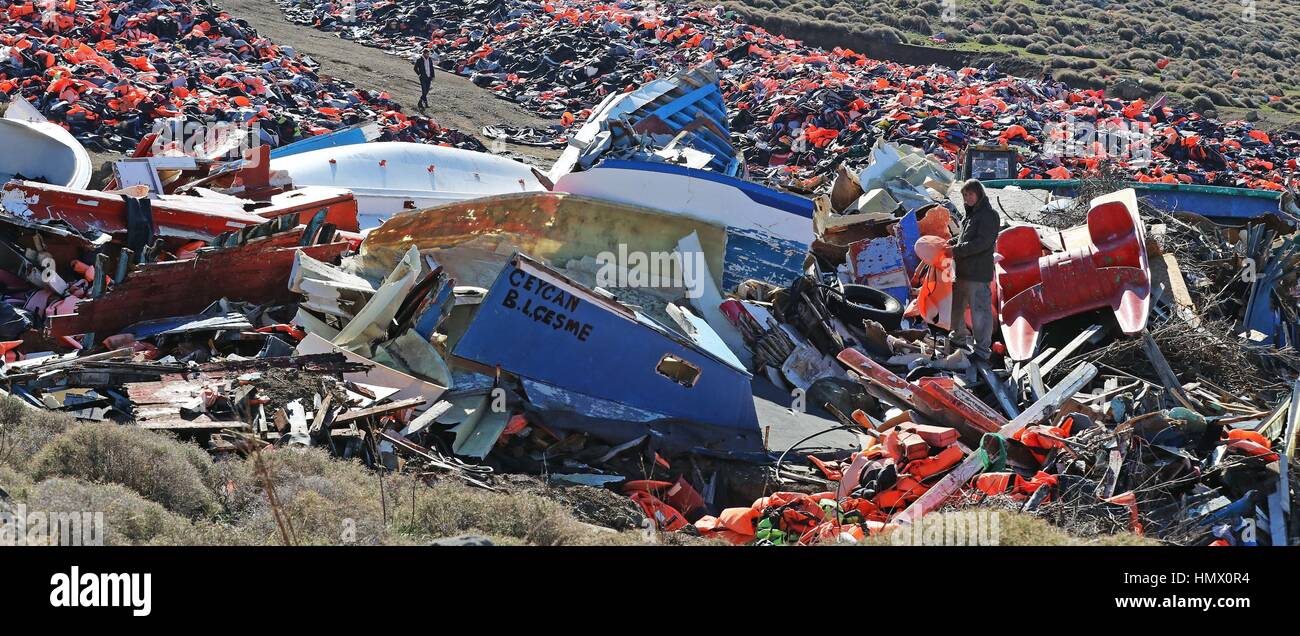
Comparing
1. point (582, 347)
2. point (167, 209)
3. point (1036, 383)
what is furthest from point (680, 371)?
point (167, 209)

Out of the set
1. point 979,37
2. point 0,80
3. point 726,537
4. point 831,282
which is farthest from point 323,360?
point 979,37

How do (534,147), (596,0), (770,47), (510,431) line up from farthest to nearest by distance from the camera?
(596,0)
(770,47)
(534,147)
(510,431)

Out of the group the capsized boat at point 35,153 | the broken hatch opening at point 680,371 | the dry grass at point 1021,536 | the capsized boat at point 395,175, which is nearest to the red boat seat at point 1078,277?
the broken hatch opening at point 680,371

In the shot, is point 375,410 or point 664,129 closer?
point 375,410

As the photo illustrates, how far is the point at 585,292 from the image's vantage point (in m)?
8.29

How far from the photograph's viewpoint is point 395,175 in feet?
42.3

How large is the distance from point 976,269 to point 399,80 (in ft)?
60.7

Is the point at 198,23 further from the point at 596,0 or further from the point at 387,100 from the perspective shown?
the point at 596,0

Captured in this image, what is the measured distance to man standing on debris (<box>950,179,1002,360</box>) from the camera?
30.0 feet

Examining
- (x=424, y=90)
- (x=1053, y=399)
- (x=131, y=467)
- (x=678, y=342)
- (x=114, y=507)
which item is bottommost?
(x=424, y=90)

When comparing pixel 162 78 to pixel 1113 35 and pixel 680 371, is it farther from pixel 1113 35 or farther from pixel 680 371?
pixel 1113 35

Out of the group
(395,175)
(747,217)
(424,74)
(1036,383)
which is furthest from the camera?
(424,74)

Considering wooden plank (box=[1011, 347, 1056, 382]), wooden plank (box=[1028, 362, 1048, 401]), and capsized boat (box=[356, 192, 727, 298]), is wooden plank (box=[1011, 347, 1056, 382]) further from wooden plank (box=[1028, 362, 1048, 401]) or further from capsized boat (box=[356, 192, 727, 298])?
capsized boat (box=[356, 192, 727, 298])

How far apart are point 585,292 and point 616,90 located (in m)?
17.5
